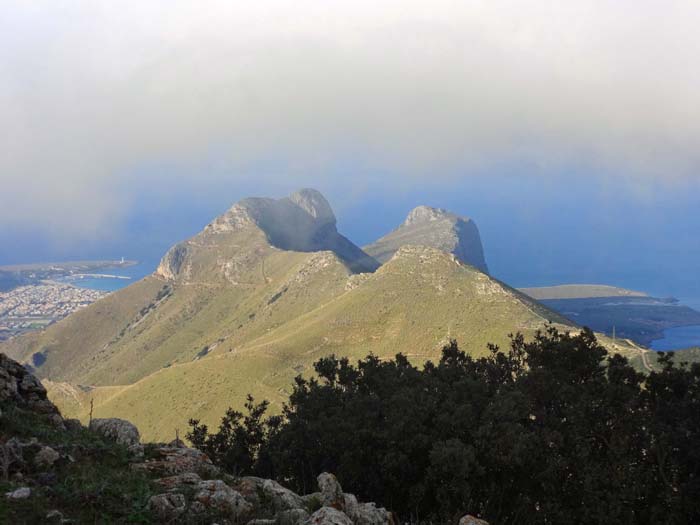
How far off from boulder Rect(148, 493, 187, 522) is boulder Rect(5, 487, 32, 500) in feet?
7.94

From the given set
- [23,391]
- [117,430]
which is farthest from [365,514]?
[23,391]

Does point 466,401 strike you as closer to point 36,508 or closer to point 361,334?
point 36,508

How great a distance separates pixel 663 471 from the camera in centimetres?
2450

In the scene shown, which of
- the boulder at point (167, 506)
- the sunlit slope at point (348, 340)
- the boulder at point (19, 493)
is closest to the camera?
the boulder at point (19, 493)

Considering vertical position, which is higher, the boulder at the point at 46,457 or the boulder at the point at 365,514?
the boulder at the point at 46,457

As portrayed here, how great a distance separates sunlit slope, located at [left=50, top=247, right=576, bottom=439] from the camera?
108438 millimetres

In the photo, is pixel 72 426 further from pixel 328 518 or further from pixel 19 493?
pixel 328 518

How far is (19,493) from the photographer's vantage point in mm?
10617

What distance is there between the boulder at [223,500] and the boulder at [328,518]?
178cm

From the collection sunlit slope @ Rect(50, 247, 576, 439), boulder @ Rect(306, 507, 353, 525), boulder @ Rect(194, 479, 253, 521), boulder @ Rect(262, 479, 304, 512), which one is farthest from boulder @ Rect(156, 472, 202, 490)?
sunlit slope @ Rect(50, 247, 576, 439)

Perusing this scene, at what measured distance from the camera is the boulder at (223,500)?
12.1 metres

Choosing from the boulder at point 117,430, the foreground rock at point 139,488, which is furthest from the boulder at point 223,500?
the boulder at point 117,430

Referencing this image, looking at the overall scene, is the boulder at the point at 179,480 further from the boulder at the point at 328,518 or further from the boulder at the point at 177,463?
the boulder at the point at 328,518

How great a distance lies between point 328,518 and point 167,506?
140 inches
